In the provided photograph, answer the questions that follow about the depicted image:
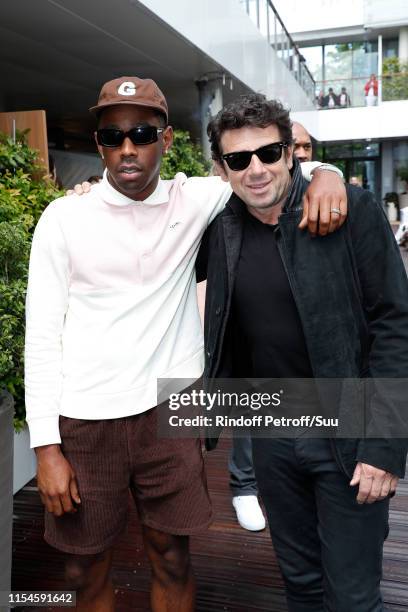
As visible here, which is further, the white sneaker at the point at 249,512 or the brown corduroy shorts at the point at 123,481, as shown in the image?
the white sneaker at the point at 249,512

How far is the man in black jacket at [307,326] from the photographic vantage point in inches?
74.2

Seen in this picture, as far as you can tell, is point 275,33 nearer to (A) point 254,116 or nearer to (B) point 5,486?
(A) point 254,116

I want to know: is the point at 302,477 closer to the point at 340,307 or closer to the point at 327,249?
the point at 340,307

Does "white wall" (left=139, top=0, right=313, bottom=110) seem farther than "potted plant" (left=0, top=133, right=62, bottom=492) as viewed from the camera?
Yes

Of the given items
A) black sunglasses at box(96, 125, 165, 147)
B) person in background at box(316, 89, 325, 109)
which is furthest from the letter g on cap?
person in background at box(316, 89, 325, 109)

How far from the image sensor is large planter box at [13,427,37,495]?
4027 mm

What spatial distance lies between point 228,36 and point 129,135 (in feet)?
26.2

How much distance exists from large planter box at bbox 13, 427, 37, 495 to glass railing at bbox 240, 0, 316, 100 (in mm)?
9216

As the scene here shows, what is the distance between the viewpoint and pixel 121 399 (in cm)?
205

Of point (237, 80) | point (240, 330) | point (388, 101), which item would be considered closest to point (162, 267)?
point (240, 330)

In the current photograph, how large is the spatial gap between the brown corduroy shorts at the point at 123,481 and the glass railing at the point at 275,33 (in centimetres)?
1034

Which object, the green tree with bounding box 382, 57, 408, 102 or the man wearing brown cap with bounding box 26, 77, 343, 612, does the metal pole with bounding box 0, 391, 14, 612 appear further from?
the green tree with bounding box 382, 57, 408, 102

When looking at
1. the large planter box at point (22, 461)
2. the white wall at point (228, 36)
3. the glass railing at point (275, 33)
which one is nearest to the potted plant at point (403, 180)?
the glass railing at point (275, 33)

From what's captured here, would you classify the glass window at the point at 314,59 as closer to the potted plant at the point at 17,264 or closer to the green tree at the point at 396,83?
the green tree at the point at 396,83
